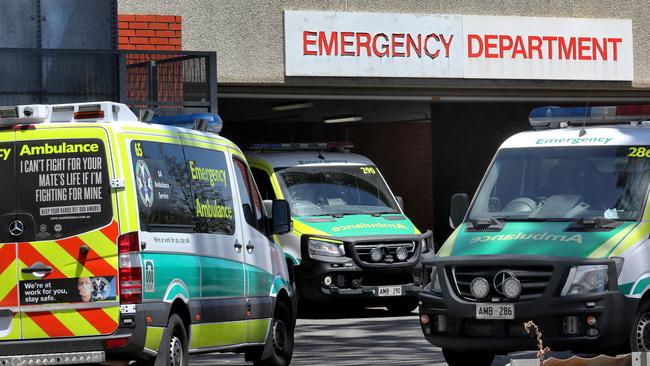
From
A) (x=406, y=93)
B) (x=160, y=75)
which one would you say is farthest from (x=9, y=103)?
(x=406, y=93)

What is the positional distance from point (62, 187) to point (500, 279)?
3.45m

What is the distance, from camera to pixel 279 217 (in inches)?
527

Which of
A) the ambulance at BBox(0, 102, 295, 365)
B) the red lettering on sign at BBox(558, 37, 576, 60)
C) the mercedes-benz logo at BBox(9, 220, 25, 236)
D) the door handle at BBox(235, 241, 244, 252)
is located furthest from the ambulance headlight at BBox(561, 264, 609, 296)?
the red lettering on sign at BBox(558, 37, 576, 60)

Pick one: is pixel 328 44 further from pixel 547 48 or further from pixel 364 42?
pixel 547 48

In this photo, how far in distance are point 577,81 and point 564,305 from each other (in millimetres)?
12887

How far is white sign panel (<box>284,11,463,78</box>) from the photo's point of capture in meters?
21.7

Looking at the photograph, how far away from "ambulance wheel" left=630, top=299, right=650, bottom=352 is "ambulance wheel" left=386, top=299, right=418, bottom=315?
757 cm

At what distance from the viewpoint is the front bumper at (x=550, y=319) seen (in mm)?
11336

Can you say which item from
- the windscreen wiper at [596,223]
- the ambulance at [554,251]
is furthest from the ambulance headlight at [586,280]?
the windscreen wiper at [596,223]

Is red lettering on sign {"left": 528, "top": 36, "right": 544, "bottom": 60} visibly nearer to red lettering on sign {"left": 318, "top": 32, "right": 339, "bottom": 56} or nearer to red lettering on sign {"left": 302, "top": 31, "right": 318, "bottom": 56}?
red lettering on sign {"left": 318, "top": 32, "right": 339, "bottom": 56}

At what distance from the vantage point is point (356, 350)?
582 inches

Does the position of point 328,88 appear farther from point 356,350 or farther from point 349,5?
point 356,350

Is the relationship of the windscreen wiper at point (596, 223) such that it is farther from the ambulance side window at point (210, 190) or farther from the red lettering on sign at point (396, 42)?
the red lettering on sign at point (396, 42)

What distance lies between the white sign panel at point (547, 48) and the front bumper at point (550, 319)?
1135 centimetres
